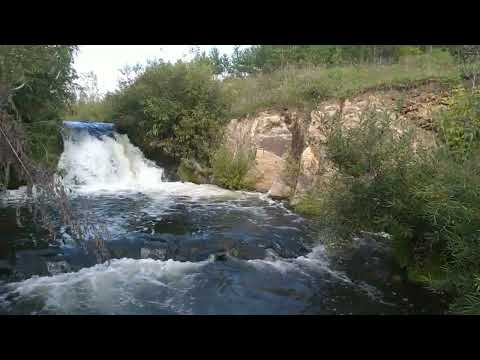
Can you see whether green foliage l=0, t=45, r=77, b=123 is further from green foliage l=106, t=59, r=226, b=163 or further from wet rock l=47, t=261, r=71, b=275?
wet rock l=47, t=261, r=71, b=275

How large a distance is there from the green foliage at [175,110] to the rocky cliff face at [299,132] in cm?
113

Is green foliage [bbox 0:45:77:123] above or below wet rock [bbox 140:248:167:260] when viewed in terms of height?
above

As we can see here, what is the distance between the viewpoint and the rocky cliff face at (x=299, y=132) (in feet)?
32.0

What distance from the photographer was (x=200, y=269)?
640 cm

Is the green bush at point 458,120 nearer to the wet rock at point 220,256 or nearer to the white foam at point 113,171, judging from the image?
the wet rock at point 220,256

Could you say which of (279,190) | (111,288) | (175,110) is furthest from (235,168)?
(111,288)

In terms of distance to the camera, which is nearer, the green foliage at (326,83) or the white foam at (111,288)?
the white foam at (111,288)

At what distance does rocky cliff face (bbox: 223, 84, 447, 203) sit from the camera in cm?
976

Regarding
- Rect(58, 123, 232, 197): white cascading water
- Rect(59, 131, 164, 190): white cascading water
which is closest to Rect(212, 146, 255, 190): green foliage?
Rect(58, 123, 232, 197): white cascading water

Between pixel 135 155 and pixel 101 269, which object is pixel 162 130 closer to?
pixel 135 155

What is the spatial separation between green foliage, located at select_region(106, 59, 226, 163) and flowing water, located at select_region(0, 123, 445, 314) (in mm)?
4417

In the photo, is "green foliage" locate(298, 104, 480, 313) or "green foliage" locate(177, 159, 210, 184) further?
"green foliage" locate(177, 159, 210, 184)

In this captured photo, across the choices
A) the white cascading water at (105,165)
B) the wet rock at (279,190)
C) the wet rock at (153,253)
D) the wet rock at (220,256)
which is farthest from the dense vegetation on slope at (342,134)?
the wet rock at (153,253)

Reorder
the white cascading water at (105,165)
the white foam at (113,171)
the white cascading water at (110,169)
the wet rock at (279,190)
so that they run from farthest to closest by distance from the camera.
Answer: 1. the white cascading water at (105,165)
2. the white cascading water at (110,169)
3. the white foam at (113,171)
4. the wet rock at (279,190)
